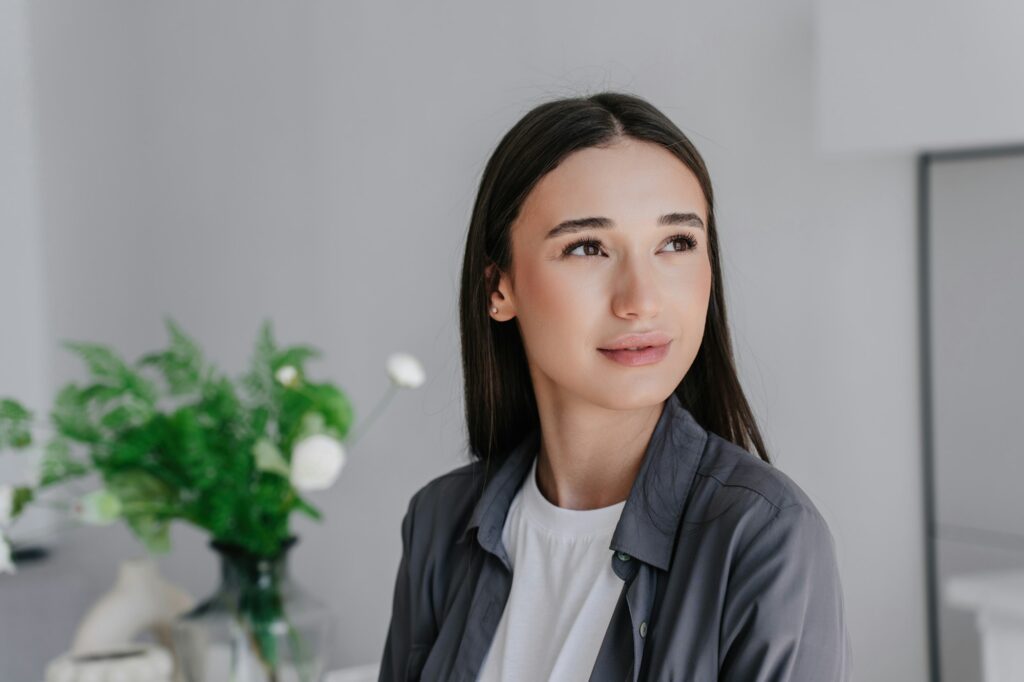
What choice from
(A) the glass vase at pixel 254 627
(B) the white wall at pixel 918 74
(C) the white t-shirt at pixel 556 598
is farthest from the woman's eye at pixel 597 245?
(B) the white wall at pixel 918 74

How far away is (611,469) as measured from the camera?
134 centimetres

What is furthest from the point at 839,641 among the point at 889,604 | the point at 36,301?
the point at 36,301

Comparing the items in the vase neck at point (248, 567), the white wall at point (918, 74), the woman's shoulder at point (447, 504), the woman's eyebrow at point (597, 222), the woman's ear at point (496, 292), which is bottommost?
the vase neck at point (248, 567)

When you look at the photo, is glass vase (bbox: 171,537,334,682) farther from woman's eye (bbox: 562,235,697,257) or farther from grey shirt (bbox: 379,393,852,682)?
woman's eye (bbox: 562,235,697,257)

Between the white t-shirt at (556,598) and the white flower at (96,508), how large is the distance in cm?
42

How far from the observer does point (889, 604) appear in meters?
2.13

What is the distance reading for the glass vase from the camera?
57.2 inches

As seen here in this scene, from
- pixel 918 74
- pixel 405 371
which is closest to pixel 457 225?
pixel 918 74

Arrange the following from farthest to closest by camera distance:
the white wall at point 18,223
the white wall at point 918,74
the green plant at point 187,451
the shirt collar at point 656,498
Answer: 1. the white wall at point 18,223
2. the white wall at point 918,74
3. the green plant at point 187,451
4. the shirt collar at point 656,498

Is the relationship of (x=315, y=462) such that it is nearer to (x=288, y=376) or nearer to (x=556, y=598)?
(x=288, y=376)

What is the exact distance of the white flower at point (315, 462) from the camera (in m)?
1.32

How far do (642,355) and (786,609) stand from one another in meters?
0.28

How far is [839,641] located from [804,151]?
125 cm

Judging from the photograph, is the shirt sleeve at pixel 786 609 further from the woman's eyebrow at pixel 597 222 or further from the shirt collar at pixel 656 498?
the woman's eyebrow at pixel 597 222
